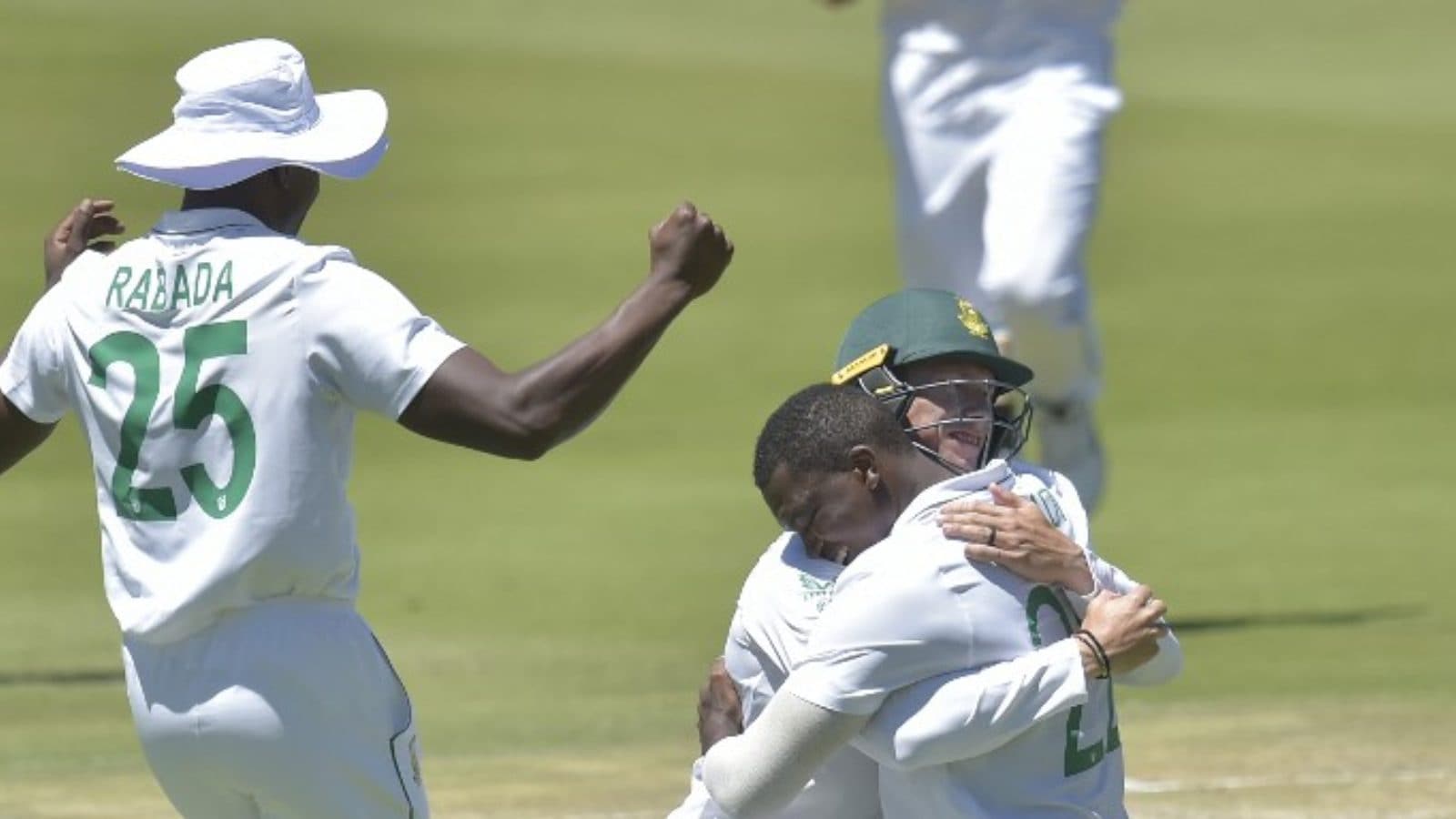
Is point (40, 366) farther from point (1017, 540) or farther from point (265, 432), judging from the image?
point (1017, 540)

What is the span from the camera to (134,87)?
3072 cm

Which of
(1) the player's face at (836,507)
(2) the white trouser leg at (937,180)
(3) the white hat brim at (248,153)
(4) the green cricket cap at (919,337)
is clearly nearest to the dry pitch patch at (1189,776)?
(2) the white trouser leg at (937,180)

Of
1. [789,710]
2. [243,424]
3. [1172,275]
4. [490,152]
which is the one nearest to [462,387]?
[243,424]

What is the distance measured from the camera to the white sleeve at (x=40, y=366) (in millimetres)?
5957

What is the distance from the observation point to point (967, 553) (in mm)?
5484

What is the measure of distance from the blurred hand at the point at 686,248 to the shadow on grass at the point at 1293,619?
630cm

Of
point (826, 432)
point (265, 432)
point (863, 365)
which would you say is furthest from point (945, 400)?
point (265, 432)

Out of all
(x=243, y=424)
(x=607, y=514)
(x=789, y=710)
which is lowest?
(x=607, y=514)

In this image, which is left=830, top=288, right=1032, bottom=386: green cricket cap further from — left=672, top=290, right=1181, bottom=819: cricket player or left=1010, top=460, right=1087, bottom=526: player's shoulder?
left=1010, top=460, right=1087, bottom=526: player's shoulder

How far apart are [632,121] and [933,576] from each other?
24.2 m

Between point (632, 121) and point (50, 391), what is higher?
point (50, 391)

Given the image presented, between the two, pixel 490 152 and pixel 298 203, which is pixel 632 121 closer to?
pixel 490 152

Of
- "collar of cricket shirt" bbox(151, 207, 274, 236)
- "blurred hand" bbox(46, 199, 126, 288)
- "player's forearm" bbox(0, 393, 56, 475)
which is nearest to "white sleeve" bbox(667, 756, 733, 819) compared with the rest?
"collar of cricket shirt" bbox(151, 207, 274, 236)

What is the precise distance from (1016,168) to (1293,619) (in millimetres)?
2000
